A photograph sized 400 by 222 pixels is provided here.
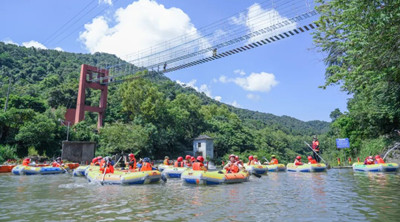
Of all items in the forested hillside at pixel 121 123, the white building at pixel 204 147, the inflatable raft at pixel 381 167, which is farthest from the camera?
the white building at pixel 204 147

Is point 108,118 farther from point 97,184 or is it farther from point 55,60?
point 55,60

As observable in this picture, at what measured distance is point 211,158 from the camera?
42.2 metres

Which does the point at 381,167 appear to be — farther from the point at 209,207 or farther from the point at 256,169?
the point at 209,207

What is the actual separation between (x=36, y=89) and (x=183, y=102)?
2828 centimetres

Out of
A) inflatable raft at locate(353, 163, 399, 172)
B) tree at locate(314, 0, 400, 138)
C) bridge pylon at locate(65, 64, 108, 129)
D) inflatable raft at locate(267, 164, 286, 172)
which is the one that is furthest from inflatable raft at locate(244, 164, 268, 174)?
bridge pylon at locate(65, 64, 108, 129)

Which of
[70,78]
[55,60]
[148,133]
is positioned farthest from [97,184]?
[55,60]

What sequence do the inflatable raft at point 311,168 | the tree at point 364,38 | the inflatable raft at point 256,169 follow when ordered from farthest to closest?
the inflatable raft at point 311,168 < the inflatable raft at point 256,169 < the tree at point 364,38

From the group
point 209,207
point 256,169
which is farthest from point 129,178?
point 256,169

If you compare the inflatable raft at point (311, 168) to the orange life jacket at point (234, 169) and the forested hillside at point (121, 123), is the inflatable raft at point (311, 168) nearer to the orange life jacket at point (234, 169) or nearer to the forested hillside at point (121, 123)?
the orange life jacket at point (234, 169)

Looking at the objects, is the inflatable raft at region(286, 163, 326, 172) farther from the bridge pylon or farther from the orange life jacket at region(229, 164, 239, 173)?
the bridge pylon

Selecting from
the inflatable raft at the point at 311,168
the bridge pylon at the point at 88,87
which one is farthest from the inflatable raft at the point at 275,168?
the bridge pylon at the point at 88,87

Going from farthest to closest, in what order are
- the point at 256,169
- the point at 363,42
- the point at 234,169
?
the point at 256,169
the point at 234,169
the point at 363,42

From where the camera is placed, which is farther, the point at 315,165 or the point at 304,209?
the point at 315,165

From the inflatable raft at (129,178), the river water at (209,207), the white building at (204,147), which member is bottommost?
the river water at (209,207)
